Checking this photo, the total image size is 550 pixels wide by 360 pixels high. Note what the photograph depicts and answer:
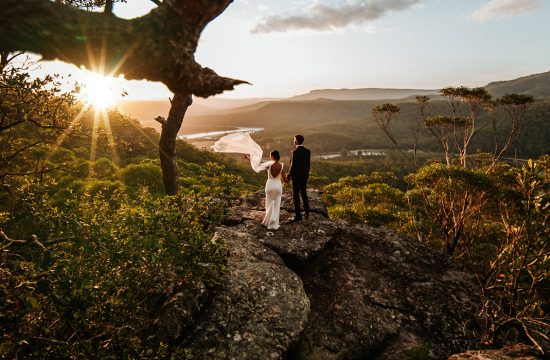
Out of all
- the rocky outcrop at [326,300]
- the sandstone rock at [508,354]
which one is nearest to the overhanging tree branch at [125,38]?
the rocky outcrop at [326,300]

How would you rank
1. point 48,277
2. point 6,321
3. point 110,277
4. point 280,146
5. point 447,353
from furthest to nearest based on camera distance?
point 280,146
point 447,353
point 110,277
point 48,277
point 6,321

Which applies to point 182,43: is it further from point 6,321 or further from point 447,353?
point 447,353

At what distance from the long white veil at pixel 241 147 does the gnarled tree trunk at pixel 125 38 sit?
7.37 meters

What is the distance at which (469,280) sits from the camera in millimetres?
9203

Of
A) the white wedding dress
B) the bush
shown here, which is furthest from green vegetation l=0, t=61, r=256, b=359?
the white wedding dress

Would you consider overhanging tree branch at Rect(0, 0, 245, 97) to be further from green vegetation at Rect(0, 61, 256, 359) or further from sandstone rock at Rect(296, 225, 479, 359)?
sandstone rock at Rect(296, 225, 479, 359)

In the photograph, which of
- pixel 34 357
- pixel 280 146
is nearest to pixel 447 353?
pixel 34 357

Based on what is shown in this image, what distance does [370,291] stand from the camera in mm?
8469

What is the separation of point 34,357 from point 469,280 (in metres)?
10.2

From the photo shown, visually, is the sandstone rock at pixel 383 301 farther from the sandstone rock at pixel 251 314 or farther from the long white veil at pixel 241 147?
the long white veil at pixel 241 147

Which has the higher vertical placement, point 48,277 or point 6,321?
point 48,277

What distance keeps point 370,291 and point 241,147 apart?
20.6 feet

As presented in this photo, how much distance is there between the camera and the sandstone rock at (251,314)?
5875mm

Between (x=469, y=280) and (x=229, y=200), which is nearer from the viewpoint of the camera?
(x=469, y=280)
